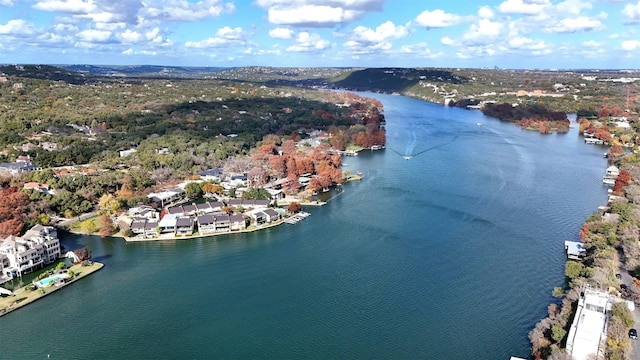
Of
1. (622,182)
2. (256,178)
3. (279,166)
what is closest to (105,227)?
(256,178)

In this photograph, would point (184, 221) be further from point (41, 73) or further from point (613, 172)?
point (41, 73)

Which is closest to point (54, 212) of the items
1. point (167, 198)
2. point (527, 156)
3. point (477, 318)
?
point (167, 198)

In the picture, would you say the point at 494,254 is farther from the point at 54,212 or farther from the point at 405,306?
the point at 54,212

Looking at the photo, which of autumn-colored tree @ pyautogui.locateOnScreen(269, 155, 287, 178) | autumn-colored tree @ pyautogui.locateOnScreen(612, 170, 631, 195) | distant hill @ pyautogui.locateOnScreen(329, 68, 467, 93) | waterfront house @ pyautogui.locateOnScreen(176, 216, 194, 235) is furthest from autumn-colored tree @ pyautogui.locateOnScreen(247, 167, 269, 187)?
distant hill @ pyautogui.locateOnScreen(329, 68, 467, 93)

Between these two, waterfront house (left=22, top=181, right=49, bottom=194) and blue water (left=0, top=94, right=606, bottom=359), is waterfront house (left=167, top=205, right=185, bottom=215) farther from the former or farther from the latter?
waterfront house (left=22, top=181, right=49, bottom=194)

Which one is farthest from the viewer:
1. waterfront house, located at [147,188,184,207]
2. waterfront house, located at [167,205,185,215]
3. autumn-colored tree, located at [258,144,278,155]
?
autumn-colored tree, located at [258,144,278,155]

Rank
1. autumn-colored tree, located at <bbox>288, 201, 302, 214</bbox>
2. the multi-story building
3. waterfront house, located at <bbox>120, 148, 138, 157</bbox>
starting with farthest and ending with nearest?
waterfront house, located at <bbox>120, 148, 138, 157</bbox>
autumn-colored tree, located at <bbox>288, 201, 302, 214</bbox>
the multi-story building
